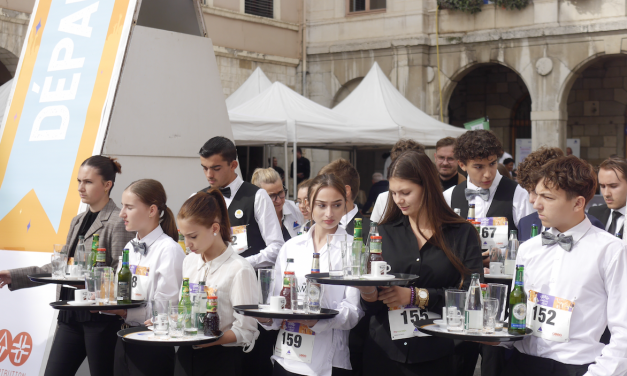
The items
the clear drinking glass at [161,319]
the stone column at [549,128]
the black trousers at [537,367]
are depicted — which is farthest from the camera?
the stone column at [549,128]

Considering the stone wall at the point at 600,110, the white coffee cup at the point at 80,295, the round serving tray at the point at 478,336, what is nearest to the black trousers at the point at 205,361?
the white coffee cup at the point at 80,295

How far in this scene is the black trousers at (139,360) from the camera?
12.9 feet

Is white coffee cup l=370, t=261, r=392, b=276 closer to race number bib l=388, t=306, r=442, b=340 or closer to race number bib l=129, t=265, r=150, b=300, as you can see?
race number bib l=388, t=306, r=442, b=340

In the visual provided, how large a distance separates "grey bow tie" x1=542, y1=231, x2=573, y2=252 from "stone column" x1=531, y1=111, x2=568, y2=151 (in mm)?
15265

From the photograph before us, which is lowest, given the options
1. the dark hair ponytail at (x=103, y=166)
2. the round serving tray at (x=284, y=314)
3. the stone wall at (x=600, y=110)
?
the round serving tray at (x=284, y=314)

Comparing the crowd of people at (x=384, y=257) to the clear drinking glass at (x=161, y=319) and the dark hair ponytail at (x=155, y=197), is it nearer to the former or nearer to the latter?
the dark hair ponytail at (x=155, y=197)

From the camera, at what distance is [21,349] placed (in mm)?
5441

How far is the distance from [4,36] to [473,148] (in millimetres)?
12323

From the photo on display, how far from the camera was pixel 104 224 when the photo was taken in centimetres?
470

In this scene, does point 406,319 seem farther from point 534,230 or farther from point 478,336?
point 534,230

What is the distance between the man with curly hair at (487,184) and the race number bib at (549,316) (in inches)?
74.7

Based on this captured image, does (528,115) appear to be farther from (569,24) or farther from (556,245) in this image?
(556,245)

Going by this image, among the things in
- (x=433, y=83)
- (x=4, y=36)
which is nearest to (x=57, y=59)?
(x=4, y=36)

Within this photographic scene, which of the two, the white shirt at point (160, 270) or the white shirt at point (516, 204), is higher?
the white shirt at point (516, 204)
